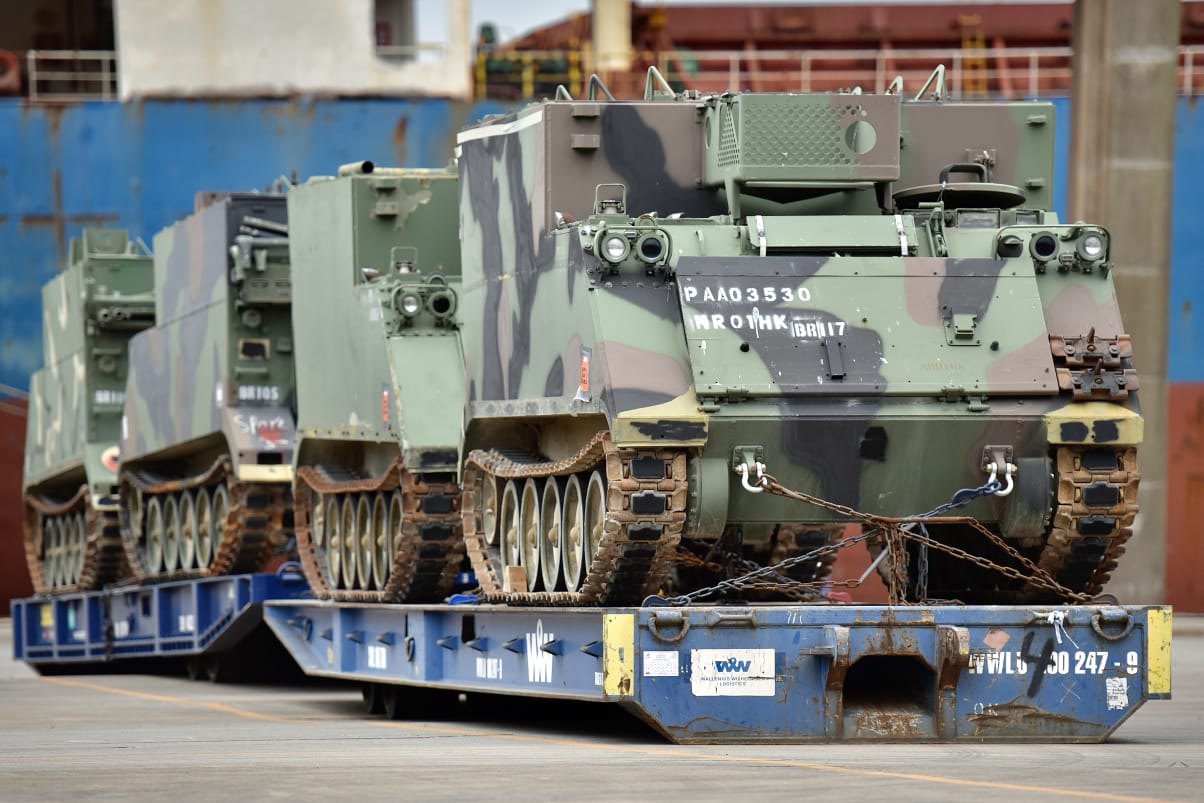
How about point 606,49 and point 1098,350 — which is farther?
point 606,49

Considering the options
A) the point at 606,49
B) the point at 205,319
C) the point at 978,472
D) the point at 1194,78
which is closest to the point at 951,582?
the point at 978,472

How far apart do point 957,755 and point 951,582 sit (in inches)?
122

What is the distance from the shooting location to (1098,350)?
525 inches

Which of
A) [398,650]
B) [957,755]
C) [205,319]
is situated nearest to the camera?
[957,755]

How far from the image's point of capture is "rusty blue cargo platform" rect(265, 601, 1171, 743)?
1266 cm

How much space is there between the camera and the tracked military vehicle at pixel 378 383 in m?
16.7

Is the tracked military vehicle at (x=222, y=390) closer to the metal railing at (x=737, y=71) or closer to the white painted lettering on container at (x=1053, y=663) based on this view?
the white painted lettering on container at (x=1053, y=663)

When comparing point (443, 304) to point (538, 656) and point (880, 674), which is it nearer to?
point (538, 656)

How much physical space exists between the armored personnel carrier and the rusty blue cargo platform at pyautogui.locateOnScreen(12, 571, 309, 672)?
57 centimetres

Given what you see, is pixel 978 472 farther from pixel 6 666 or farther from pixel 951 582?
pixel 6 666

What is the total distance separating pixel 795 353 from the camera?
517 inches

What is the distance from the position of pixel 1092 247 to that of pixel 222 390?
9584mm

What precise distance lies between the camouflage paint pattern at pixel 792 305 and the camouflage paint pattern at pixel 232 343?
638cm

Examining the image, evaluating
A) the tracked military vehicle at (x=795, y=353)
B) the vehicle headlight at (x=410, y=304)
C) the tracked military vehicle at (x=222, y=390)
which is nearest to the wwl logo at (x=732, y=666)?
the tracked military vehicle at (x=795, y=353)
